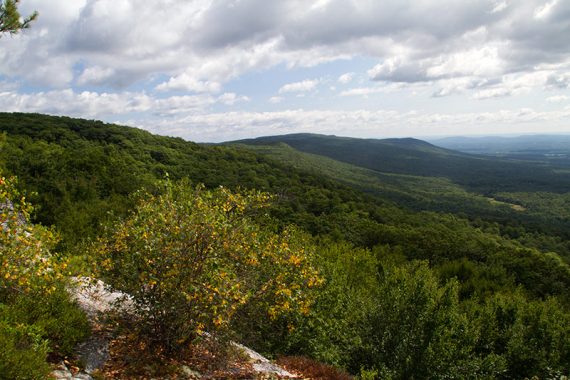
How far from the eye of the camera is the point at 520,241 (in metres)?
115

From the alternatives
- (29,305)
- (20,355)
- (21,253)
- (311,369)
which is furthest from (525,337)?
(21,253)

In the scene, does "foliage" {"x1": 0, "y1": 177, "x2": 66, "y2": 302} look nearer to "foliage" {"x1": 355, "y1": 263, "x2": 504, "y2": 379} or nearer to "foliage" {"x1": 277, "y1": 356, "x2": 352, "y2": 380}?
"foliage" {"x1": 277, "y1": 356, "x2": 352, "y2": 380}

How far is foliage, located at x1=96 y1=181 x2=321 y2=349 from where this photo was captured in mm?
10656

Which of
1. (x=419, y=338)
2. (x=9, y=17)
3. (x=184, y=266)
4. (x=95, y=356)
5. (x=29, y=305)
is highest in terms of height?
(x=9, y=17)


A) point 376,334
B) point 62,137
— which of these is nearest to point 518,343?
point 376,334

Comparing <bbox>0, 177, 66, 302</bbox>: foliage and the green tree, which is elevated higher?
the green tree

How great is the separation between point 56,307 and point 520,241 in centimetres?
13012

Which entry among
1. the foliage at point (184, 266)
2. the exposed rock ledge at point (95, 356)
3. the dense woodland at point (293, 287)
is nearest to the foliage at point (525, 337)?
the dense woodland at point (293, 287)

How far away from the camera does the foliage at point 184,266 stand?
1066 centimetres

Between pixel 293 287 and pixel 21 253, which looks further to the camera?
pixel 293 287

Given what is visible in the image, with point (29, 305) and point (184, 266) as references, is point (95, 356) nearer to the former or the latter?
point (29, 305)

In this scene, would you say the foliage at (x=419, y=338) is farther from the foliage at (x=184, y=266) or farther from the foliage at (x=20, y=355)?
the foliage at (x=20, y=355)

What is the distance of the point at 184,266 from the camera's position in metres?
11.0

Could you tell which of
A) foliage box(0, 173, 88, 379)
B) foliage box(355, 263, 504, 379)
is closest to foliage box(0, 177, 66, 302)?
foliage box(0, 173, 88, 379)
